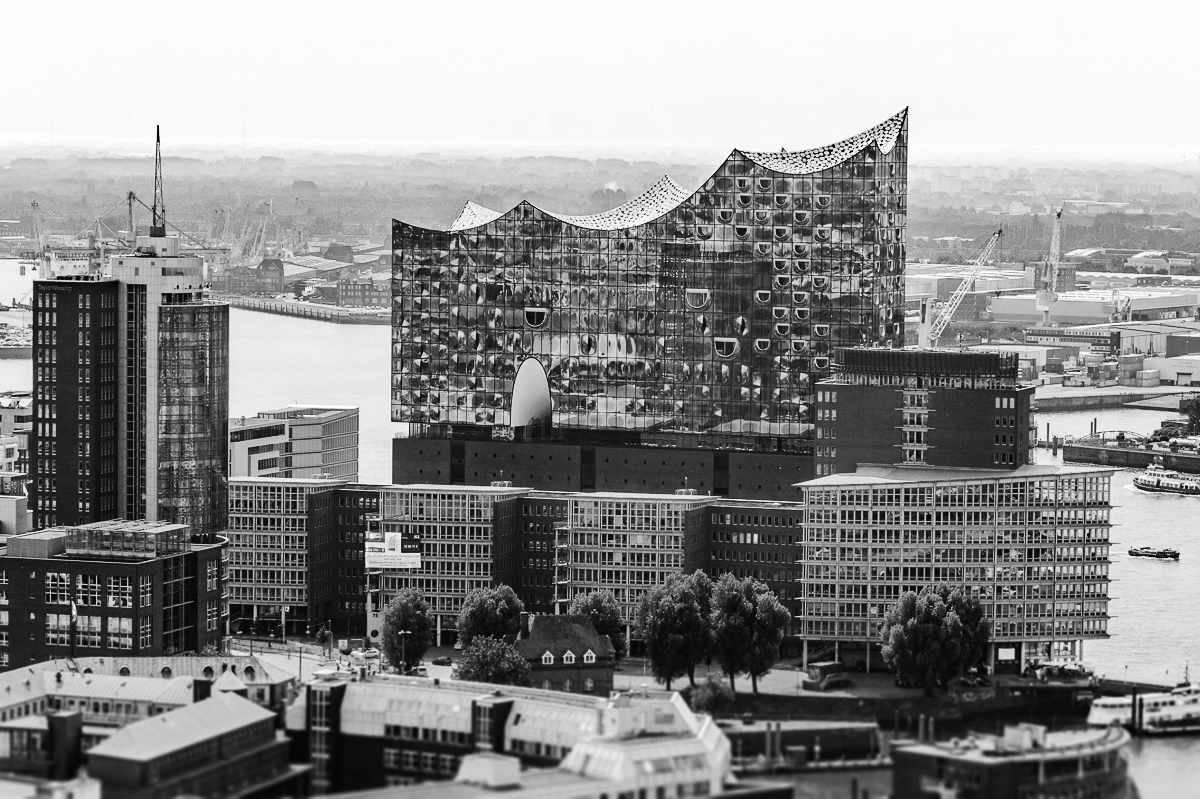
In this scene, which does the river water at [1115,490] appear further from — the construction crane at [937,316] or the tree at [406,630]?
the tree at [406,630]

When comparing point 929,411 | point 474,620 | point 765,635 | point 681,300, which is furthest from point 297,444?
point 765,635

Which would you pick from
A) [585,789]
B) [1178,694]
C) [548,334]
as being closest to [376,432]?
[548,334]

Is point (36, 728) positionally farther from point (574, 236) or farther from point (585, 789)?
point (574, 236)

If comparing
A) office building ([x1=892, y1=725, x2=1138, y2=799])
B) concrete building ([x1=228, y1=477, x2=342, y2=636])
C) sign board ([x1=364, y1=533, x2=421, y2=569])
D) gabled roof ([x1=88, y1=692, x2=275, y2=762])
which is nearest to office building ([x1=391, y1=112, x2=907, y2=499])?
concrete building ([x1=228, y1=477, x2=342, y2=636])

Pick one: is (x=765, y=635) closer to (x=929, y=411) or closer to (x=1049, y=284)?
(x=929, y=411)

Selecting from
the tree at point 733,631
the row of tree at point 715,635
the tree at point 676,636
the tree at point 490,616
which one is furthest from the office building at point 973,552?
the tree at point 490,616

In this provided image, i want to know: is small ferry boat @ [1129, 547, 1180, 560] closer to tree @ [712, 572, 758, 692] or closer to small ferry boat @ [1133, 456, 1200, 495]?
small ferry boat @ [1133, 456, 1200, 495]

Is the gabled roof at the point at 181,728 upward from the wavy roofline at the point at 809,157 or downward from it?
downward
